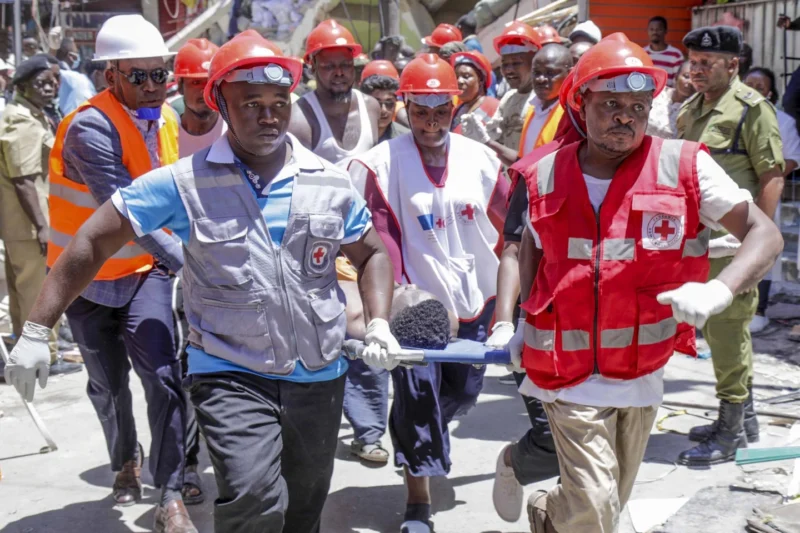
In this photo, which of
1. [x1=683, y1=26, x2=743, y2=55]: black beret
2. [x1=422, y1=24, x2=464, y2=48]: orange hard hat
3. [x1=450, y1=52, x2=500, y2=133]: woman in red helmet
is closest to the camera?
[x1=683, y1=26, x2=743, y2=55]: black beret

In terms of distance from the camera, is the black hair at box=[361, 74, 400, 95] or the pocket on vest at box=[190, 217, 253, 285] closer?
the pocket on vest at box=[190, 217, 253, 285]

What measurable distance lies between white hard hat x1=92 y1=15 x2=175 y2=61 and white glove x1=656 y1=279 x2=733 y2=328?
9.41 ft

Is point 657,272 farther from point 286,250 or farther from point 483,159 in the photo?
point 483,159

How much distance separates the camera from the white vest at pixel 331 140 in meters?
6.17

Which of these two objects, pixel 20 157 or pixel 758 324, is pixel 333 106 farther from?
pixel 758 324

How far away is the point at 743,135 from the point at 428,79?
1.88 m

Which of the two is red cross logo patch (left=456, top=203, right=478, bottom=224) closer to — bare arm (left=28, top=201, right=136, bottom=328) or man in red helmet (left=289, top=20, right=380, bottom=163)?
man in red helmet (left=289, top=20, right=380, bottom=163)

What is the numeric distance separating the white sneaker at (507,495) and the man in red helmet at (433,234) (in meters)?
0.25

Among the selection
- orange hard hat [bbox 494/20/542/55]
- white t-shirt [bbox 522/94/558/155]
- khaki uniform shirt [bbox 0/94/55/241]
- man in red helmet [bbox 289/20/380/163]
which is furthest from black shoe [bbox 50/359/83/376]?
orange hard hat [bbox 494/20/542/55]

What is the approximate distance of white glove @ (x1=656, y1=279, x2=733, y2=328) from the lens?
10.1 ft

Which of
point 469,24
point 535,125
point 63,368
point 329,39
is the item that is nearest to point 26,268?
point 63,368

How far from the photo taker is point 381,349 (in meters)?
3.70

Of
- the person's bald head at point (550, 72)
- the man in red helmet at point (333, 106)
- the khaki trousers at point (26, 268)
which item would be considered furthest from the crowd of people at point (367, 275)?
the khaki trousers at point (26, 268)

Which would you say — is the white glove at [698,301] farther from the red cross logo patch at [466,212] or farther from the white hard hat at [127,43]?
the white hard hat at [127,43]
